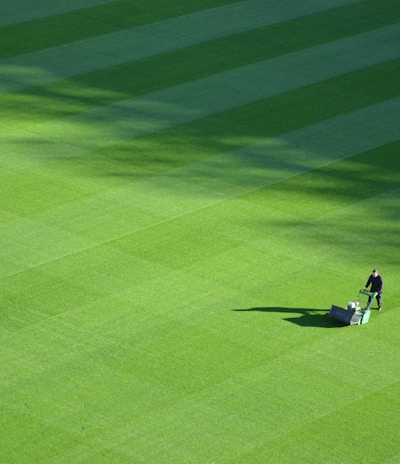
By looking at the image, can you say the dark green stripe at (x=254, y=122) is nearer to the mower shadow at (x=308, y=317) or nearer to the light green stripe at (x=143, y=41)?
the light green stripe at (x=143, y=41)

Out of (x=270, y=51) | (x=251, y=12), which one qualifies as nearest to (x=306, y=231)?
(x=270, y=51)

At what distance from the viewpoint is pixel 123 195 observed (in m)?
25.1

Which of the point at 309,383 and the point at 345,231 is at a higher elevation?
the point at 345,231

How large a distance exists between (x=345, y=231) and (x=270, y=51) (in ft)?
36.5

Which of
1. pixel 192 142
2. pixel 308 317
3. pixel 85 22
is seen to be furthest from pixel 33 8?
pixel 308 317

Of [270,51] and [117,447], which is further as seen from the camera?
[270,51]

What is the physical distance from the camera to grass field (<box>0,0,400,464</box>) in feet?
57.1

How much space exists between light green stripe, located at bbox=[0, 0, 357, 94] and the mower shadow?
517 inches

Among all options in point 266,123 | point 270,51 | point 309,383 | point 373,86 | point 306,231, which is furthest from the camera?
point 270,51

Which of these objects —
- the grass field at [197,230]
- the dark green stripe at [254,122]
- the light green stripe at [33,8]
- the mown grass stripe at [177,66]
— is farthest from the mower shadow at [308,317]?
the light green stripe at [33,8]

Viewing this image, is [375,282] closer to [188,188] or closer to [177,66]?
[188,188]

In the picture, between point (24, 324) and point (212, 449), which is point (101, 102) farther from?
point (212, 449)

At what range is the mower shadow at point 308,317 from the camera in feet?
66.2

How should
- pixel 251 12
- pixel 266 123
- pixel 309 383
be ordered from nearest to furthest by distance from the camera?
pixel 309 383 → pixel 266 123 → pixel 251 12
